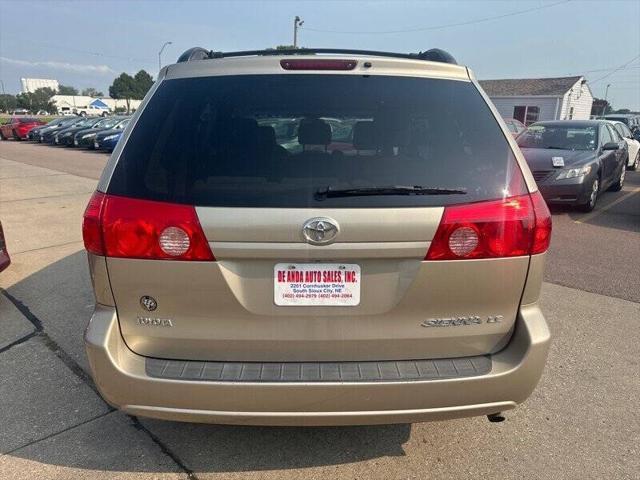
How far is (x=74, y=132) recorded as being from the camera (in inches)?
1071

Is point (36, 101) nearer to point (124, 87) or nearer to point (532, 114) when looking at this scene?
point (124, 87)

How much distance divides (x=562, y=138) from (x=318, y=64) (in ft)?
29.4

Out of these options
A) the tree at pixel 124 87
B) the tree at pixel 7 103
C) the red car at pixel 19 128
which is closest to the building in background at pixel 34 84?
the tree at pixel 7 103

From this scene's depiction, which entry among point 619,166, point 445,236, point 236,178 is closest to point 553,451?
point 445,236

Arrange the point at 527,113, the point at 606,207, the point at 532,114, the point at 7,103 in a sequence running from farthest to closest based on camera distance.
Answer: the point at 7,103 → the point at 527,113 → the point at 532,114 → the point at 606,207

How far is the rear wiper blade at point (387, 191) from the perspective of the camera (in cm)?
202

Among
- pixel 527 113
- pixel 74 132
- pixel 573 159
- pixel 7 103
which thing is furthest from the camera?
pixel 7 103

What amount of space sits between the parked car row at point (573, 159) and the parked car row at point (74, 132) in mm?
16879

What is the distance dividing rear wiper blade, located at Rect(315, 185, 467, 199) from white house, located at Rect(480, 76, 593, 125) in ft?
127

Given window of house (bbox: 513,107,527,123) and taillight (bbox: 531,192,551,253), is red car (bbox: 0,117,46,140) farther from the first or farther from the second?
taillight (bbox: 531,192,551,253)

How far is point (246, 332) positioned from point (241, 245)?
0.38 m

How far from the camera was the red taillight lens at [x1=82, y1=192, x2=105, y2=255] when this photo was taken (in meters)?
2.08

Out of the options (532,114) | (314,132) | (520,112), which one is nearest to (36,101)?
(520,112)

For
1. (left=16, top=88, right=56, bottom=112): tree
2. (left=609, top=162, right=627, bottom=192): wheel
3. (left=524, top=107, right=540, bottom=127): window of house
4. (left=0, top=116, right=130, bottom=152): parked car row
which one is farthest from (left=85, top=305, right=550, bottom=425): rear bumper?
(left=16, top=88, right=56, bottom=112): tree
